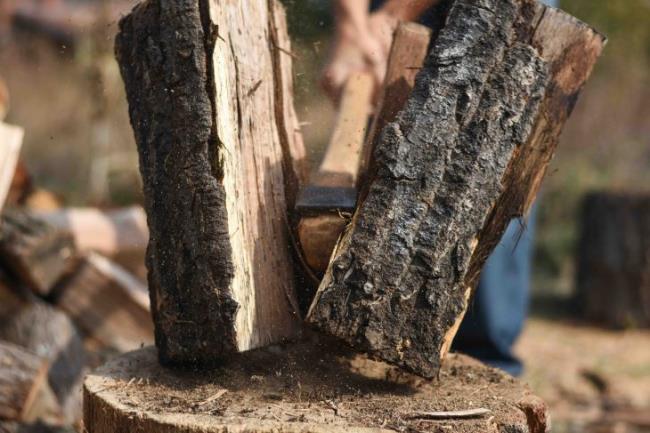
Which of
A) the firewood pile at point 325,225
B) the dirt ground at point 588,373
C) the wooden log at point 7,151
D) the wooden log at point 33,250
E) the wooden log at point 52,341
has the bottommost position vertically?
the dirt ground at point 588,373

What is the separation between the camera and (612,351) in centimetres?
584

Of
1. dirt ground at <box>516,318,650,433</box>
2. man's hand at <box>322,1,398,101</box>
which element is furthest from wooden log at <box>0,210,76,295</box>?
dirt ground at <box>516,318,650,433</box>

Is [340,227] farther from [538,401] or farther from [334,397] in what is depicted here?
[538,401]

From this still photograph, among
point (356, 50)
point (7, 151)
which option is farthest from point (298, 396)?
point (7, 151)

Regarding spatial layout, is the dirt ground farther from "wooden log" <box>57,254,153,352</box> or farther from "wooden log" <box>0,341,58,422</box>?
"wooden log" <box>0,341,58,422</box>

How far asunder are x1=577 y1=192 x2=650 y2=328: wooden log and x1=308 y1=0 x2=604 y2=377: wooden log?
4.73 m

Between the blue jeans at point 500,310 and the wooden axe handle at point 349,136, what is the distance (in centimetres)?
124

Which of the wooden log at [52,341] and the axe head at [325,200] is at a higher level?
the axe head at [325,200]

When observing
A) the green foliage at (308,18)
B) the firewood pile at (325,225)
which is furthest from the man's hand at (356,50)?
the firewood pile at (325,225)

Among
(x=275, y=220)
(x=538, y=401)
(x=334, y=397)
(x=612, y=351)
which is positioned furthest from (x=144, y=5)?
(x=612, y=351)

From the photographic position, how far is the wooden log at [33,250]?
334 centimetres

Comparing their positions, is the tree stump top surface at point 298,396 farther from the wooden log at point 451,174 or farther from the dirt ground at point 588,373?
the dirt ground at point 588,373

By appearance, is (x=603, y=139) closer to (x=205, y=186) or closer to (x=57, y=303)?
(x=57, y=303)

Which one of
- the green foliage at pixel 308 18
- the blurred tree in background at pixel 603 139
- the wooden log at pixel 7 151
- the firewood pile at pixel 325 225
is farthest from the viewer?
the blurred tree in background at pixel 603 139
